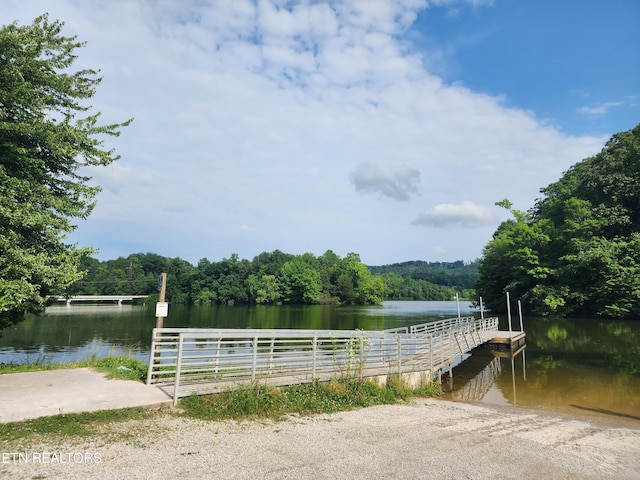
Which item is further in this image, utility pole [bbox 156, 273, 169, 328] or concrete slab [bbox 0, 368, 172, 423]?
utility pole [bbox 156, 273, 169, 328]

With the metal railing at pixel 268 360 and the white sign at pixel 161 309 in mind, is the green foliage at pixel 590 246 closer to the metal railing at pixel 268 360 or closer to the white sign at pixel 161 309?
the metal railing at pixel 268 360

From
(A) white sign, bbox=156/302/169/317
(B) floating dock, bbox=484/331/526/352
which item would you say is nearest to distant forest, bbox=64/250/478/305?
(B) floating dock, bbox=484/331/526/352

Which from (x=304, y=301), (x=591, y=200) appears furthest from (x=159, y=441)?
(x=304, y=301)

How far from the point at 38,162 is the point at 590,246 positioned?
1820 inches

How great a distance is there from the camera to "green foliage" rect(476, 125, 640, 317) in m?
37.7

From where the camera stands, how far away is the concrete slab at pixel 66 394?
6148mm

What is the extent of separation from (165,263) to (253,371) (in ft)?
421

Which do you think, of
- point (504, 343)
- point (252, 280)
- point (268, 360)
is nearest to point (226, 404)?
point (268, 360)

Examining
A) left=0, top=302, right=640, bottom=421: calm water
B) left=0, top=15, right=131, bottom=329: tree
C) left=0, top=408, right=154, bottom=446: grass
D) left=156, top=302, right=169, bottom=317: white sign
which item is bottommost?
left=0, top=302, right=640, bottom=421: calm water

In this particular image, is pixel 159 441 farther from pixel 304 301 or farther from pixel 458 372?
pixel 304 301

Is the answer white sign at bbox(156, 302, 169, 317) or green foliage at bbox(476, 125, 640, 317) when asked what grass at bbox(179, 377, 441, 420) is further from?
green foliage at bbox(476, 125, 640, 317)

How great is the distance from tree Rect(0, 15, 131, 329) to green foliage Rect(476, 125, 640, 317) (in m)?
43.3

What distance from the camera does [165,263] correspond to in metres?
127

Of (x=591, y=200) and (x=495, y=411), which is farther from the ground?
(x=591, y=200)
